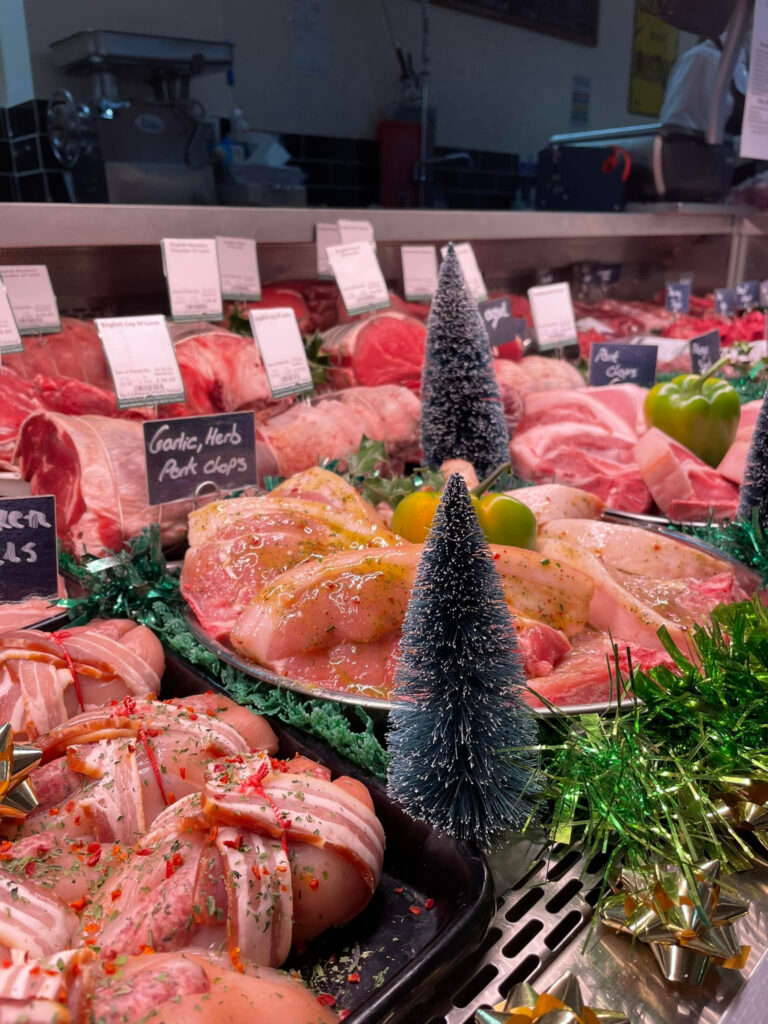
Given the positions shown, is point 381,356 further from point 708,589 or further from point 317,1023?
point 317,1023

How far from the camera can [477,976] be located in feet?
3.01

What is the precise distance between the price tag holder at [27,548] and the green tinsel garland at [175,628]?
71mm

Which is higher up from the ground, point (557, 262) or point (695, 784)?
point (557, 262)

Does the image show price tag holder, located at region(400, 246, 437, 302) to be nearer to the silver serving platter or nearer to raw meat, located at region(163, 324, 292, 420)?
raw meat, located at region(163, 324, 292, 420)

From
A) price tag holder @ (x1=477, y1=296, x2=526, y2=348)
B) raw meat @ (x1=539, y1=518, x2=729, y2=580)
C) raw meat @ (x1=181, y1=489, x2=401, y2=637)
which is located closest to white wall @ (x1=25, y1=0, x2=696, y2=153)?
price tag holder @ (x1=477, y1=296, x2=526, y2=348)

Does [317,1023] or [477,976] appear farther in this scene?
[477,976]

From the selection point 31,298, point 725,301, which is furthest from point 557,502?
point 725,301

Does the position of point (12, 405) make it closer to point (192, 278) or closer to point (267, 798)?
point (192, 278)

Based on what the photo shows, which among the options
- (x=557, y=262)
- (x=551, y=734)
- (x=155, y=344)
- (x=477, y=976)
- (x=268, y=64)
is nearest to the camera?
(x=477, y=976)

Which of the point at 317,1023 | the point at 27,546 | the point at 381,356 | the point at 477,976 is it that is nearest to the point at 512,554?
the point at 477,976

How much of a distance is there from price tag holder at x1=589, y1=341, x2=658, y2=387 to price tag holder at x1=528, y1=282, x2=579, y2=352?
315mm

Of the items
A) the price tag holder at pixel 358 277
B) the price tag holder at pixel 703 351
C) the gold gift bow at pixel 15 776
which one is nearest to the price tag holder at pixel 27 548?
the gold gift bow at pixel 15 776

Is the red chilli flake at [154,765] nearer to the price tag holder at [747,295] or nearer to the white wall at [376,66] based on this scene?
the white wall at [376,66]

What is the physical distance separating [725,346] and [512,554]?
10.0 ft
